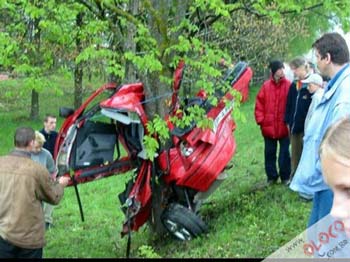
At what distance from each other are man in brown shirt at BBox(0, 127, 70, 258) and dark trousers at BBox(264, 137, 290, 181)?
12.7ft

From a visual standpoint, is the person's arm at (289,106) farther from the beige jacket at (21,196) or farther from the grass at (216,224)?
the beige jacket at (21,196)

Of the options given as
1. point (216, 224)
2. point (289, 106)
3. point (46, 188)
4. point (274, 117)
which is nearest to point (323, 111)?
point (46, 188)

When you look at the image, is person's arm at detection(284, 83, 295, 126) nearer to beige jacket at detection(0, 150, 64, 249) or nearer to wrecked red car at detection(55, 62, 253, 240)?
wrecked red car at detection(55, 62, 253, 240)

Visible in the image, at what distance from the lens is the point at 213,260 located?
22.4 ft

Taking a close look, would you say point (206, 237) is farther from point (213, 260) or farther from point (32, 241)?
point (32, 241)

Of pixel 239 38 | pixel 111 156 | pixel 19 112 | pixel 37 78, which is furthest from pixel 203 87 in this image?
pixel 19 112

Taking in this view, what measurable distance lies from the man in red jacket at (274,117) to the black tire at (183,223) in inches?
76.3

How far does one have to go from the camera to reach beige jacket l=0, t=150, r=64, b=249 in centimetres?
612

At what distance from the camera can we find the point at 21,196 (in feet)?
20.1

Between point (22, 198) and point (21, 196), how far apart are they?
0.08ft

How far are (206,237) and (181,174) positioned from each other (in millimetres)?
783

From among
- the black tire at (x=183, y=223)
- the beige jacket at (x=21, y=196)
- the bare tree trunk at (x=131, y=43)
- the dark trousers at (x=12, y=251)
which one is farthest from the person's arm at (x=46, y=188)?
the bare tree trunk at (x=131, y=43)

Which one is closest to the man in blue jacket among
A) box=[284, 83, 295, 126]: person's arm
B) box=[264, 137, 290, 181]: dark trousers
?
box=[284, 83, 295, 126]: person's arm

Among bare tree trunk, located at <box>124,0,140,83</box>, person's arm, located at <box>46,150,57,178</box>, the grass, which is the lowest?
the grass
